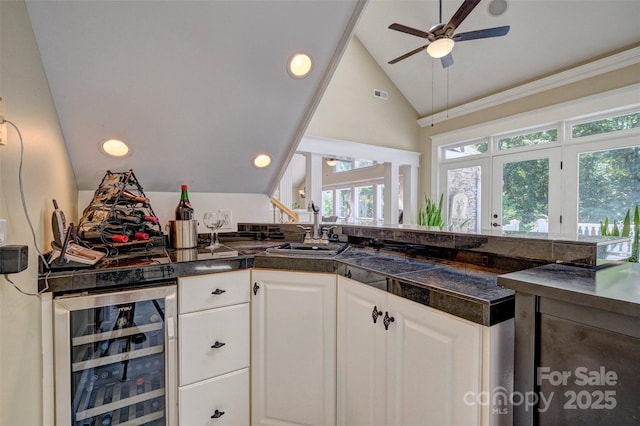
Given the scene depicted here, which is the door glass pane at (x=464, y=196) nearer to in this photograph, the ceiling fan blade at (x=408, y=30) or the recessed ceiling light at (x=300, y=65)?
the ceiling fan blade at (x=408, y=30)

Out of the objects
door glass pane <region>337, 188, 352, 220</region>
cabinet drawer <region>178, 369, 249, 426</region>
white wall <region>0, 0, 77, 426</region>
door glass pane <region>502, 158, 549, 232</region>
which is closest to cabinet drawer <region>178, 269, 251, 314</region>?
cabinet drawer <region>178, 369, 249, 426</region>

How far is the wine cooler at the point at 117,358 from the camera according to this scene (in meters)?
1.09

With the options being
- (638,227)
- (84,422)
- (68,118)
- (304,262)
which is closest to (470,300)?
(304,262)

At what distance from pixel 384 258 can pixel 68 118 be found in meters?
1.66

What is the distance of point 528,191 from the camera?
445cm

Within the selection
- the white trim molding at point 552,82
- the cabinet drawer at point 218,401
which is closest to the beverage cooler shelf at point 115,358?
the cabinet drawer at point 218,401

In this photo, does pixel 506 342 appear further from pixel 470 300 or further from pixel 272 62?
pixel 272 62

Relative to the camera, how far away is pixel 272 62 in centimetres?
151

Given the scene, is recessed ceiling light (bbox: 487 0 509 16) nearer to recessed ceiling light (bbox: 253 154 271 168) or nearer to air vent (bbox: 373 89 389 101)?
air vent (bbox: 373 89 389 101)

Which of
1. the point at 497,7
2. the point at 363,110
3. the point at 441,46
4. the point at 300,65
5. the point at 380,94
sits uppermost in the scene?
the point at 497,7

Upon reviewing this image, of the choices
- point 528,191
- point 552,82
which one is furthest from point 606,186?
point 552,82

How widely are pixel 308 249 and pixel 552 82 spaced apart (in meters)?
4.43

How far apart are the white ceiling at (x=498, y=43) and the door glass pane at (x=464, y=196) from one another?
49.1 inches

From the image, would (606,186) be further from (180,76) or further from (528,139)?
(180,76)
